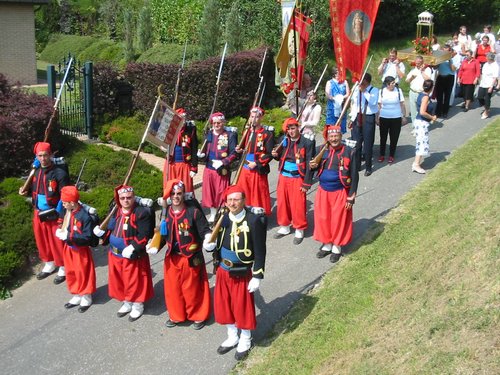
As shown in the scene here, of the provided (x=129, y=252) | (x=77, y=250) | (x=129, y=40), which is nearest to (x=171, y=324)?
(x=129, y=252)

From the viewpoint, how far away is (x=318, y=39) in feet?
61.0

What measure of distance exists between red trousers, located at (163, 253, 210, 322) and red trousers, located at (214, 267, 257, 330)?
0.48 m

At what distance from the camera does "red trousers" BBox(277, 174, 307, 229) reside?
29.3 ft

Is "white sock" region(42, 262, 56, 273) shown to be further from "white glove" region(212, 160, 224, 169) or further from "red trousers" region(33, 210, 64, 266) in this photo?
"white glove" region(212, 160, 224, 169)

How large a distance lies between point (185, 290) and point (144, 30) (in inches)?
796

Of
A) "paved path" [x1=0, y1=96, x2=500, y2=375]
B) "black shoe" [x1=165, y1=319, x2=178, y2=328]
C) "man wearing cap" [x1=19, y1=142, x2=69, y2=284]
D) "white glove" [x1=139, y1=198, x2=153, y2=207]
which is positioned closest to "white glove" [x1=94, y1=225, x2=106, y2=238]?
"white glove" [x1=139, y1=198, x2=153, y2=207]

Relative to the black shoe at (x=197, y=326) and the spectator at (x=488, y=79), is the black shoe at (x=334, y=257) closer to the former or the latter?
the black shoe at (x=197, y=326)

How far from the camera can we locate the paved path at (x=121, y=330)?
6.45m

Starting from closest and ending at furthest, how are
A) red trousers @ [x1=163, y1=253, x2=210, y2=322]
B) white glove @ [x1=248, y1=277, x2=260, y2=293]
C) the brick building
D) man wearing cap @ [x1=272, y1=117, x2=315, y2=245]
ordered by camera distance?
white glove @ [x1=248, y1=277, x2=260, y2=293]
red trousers @ [x1=163, y1=253, x2=210, y2=322]
man wearing cap @ [x1=272, y1=117, x2=315, y2=245]
the brick building

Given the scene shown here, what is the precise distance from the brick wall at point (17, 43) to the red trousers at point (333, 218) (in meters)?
17.3

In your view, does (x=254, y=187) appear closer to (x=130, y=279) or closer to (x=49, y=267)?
A: (x=130, y=279)

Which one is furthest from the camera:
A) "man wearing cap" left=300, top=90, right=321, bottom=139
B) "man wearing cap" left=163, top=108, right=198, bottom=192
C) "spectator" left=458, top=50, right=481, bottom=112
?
"spectator" left=458, top=50, right=481, bottom=112

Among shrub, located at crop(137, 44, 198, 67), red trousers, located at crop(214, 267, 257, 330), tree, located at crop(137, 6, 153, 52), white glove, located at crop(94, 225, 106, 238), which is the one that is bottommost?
red trousers, located at crop(214, 267, 257, 330)

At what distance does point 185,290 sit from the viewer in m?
6.86
